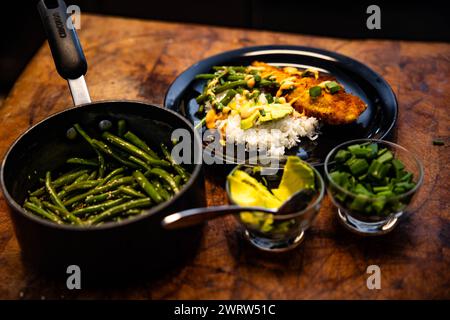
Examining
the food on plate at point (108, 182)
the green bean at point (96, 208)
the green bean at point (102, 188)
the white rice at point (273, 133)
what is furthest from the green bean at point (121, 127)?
the white rice at point (273, 133)

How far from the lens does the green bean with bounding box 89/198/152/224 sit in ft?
5.47

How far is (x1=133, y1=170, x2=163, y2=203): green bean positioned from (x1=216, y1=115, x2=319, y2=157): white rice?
457 millimetres

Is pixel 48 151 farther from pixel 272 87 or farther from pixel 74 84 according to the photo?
pixel 272 87

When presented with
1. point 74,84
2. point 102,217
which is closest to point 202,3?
point 74,84

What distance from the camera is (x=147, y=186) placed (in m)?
1.76

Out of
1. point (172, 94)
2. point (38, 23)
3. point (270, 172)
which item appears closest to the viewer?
point (270, 172)

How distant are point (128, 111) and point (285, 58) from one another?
1.05 metres

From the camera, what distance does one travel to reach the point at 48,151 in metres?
1.87

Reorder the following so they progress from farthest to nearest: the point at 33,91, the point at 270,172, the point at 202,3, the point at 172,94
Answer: the point at 202,3, the point at 33,91, the point at 172,94, the point at 270,172

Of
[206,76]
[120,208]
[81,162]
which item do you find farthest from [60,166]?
[206,76]

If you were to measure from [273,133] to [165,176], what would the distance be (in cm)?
56

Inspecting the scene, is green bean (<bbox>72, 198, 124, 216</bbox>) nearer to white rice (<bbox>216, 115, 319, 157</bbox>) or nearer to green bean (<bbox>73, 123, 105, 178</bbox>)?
green bean (<bbox>73, 123, 105, 178</bbox>)

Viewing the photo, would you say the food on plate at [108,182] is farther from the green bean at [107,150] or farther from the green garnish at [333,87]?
the green garnish at [333,87]

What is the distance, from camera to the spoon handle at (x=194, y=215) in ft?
4.82
